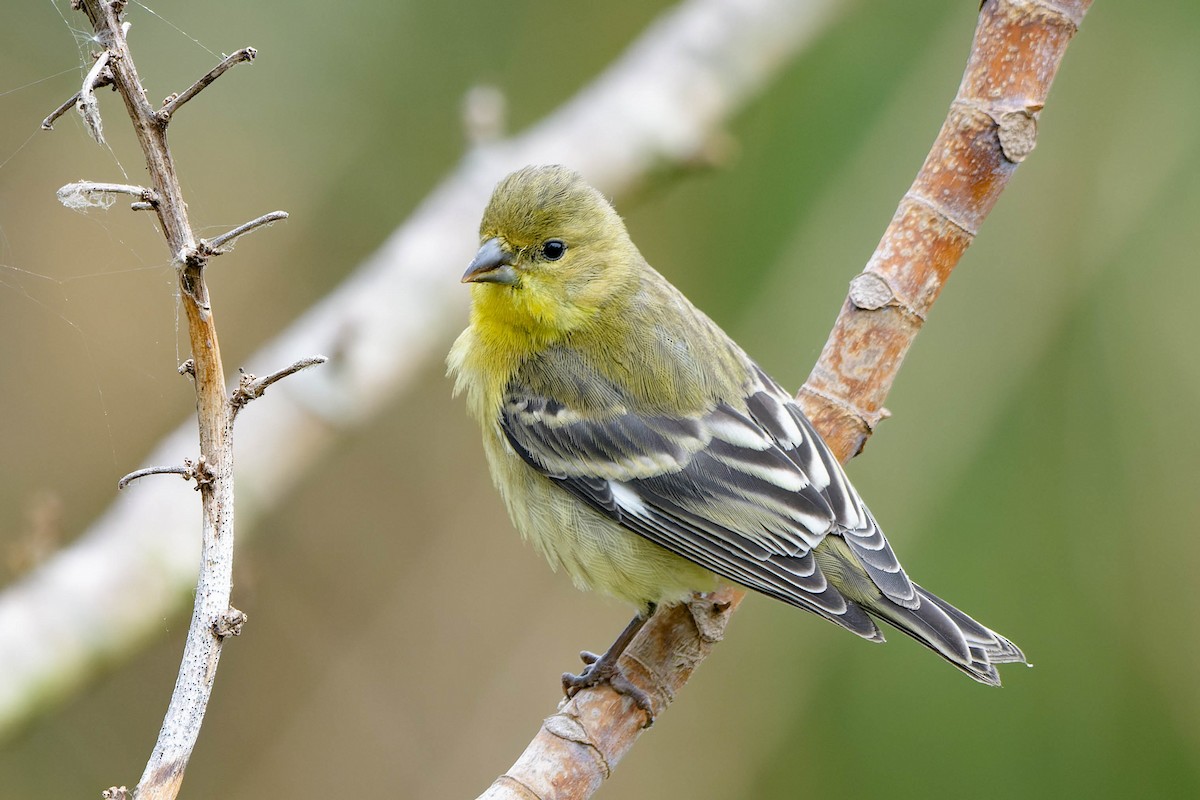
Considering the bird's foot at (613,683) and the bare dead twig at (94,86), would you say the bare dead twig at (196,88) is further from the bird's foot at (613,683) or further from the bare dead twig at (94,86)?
the bird's foot at (613,683)

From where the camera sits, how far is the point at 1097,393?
12.9 feet

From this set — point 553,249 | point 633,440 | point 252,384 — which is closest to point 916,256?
point 633,440

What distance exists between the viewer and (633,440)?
3.05m

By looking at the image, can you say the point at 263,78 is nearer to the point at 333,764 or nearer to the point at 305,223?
the point at 305,223

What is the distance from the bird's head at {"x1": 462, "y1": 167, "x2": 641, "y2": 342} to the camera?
122 inches

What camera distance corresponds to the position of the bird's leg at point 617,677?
254 cm

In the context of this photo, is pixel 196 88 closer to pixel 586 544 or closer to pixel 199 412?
pixel 199 412

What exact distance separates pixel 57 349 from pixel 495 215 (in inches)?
70.7

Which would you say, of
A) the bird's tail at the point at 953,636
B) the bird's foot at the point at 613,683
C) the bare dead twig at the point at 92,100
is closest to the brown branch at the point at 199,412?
the bare dead twig at the point at 92,100

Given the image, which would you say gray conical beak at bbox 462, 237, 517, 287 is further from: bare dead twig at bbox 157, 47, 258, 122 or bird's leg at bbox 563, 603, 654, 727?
bare dead twig at bbox 157, 47, 258, 122

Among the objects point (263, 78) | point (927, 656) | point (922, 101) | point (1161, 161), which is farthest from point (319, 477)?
point (1161, 161)

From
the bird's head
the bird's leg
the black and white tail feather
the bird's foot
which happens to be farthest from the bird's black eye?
the bird's foot

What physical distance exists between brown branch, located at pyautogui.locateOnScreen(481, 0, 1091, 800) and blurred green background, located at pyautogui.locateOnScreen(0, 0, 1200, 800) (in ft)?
3.43

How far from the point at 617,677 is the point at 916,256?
125 centimetres
